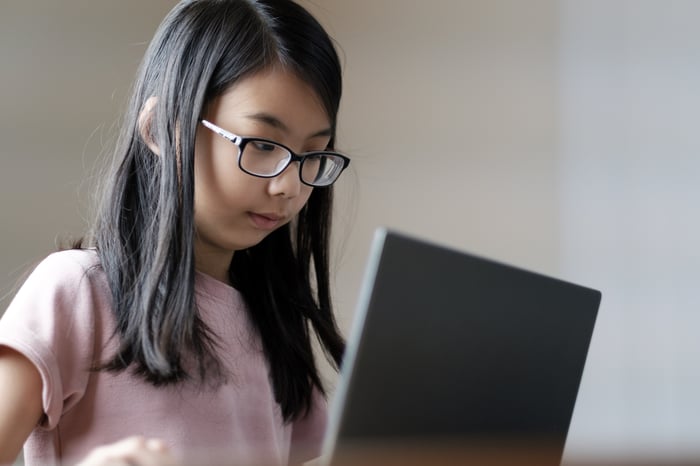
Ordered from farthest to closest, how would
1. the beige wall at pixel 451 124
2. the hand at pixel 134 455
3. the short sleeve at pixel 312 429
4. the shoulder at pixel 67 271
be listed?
the beige wall at pixel 451 124 < the short sleeve at pixel 312 429 < the shoulder at pixel 67 271 < the hand at pixel 134 455

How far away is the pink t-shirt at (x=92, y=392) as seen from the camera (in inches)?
33.5

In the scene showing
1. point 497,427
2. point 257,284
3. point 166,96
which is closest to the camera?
point 497,427

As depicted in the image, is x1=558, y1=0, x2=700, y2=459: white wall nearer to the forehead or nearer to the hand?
the forehead

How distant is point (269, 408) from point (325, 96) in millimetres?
405

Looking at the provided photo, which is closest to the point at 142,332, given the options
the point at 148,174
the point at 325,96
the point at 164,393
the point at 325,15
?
the point at 164,393

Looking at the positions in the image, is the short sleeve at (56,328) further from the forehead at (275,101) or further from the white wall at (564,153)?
the white wall at (564,153)

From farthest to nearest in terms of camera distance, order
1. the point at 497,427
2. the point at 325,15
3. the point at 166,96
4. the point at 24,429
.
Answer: the point at 325,15 < the point at 166,96 < the point at 24,429 < the point at 497,427

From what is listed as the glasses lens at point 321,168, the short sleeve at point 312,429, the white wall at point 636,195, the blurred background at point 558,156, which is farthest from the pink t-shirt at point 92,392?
the white wall at point 636,195

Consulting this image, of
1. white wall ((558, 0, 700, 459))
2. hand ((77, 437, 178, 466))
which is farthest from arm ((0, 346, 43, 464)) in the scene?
white wall ((558, 0, 700, 459))

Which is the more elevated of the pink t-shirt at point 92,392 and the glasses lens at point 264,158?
the glasses lens at point 264,158

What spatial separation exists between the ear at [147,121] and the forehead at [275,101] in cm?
8

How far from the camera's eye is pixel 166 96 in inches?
40.4

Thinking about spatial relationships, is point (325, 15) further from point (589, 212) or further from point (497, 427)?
point (497, 427)

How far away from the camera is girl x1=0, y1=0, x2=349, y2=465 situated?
0.89 m
